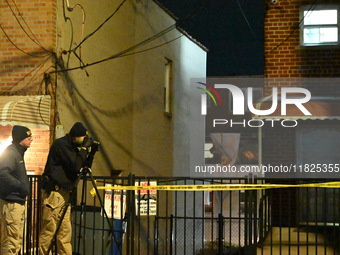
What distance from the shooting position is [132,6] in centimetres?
1967

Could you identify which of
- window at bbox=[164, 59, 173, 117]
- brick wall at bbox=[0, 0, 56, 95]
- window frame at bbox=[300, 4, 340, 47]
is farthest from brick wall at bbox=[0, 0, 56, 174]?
window at bbox=[164, 59, 173, 117]

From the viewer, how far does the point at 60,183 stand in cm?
1043

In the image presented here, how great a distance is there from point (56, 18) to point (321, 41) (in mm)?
5502

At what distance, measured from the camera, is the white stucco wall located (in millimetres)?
15602

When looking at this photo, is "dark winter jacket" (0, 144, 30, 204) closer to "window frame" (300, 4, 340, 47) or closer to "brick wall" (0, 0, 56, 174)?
"brick wall" (0, 0, 56, 174)

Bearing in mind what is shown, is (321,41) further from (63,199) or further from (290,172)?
(63,199)

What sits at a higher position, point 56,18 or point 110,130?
point 56,18

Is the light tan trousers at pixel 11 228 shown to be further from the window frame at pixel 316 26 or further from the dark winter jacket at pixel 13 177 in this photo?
the window frame at pixel 316 26

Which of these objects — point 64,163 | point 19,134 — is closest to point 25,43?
point 19,134

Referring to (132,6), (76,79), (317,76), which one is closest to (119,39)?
(132,6)

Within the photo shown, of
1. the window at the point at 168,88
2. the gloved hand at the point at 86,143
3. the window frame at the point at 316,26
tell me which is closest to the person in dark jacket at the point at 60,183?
the gloved hand at the point at 86,143

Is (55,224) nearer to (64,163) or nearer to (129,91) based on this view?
(64,163)

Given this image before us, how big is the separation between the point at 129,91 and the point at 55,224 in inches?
361

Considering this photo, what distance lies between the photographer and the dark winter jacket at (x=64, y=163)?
10352 mm
